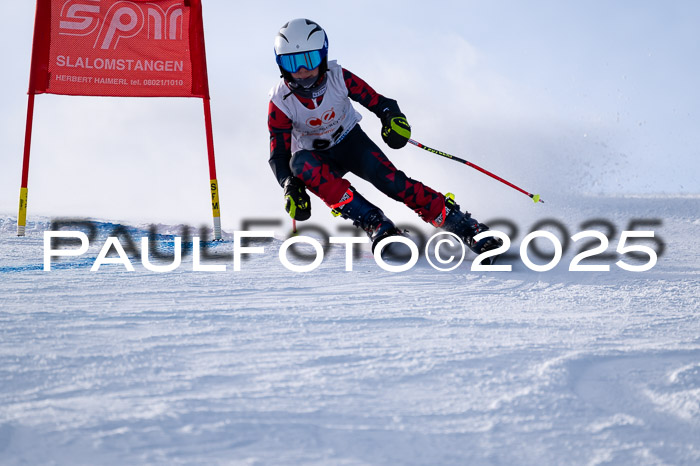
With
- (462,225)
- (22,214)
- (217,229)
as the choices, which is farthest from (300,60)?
(22,214)

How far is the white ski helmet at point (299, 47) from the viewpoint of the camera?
3.25 meters

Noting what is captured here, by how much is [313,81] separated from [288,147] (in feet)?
1.43

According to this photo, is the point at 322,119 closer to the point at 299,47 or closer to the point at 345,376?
the point at 299,47

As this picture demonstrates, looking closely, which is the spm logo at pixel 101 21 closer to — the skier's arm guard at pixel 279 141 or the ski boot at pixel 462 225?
the skier's arm guard at pixel 279 141

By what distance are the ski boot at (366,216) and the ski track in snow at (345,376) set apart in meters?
Result: 0.87

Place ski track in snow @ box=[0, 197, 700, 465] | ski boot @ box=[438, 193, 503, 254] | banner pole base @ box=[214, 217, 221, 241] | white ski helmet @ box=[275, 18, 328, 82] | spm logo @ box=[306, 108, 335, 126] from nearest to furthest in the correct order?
1. ski track in snow @ box=[0, 197, 700, 465]
2. white ski helmet @ box=[275, 18, 328, 82]
3. ski boot @ box=[438, 193, 503, 254]
4. spm logo @ box=[306, 108, 335, 126]
5. banner pole base @ box=[214, 217, 221, 241]

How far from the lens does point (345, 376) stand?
1.38m

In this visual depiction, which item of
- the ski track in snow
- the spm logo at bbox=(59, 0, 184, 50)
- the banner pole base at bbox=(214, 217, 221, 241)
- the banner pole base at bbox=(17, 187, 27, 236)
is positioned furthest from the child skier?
the banner pole base at bbox=(17, 187, 27, 236)

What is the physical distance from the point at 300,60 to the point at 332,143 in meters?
0.59

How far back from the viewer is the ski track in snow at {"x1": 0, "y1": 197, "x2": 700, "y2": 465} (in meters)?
1.08

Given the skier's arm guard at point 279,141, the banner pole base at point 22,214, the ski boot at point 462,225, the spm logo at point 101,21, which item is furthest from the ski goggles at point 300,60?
the banner pole base at point 22,214

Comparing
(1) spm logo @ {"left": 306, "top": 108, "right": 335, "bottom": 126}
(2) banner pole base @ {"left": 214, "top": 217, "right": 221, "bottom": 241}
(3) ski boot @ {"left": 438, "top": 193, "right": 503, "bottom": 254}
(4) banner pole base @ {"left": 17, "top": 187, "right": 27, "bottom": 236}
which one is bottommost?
(3) ski boot @ {"left": 438, "top": 193, "right": 503, "bottom": 254}

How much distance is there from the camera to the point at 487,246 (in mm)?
3312

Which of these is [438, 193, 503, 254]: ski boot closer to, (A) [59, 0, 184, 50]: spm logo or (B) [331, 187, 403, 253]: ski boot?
(B) [331, 187, 403, 253]: ski boot
